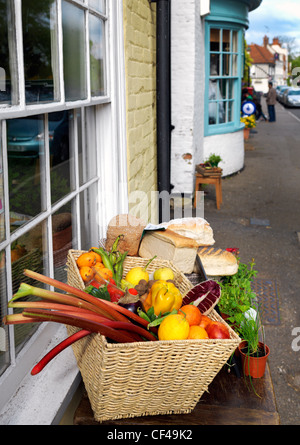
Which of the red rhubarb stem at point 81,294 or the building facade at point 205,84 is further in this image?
the building facade at point 205,84

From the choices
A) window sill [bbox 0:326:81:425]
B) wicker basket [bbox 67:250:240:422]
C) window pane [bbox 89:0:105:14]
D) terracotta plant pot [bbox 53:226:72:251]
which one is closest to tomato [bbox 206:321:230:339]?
wicker basket [bbox 67:250:240:422]

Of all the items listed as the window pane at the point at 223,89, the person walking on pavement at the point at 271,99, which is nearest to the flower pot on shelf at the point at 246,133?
the person walking on pavement at the point at 271,99

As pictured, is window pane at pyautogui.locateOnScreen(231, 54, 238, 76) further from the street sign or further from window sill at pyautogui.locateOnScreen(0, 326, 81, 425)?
window sill at pyautogui.locateOnScreen(0, 326, 81, 425)

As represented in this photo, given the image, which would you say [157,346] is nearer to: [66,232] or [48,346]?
[48,346]

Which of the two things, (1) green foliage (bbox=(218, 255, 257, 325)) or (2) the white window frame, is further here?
(1) green foliage (bbox=(218, 255, 257, 325))

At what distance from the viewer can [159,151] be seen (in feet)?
15.7

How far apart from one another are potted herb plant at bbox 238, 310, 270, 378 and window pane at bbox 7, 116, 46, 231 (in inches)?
43.0

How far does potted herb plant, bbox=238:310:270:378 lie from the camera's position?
2105mm

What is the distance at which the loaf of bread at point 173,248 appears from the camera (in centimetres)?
259

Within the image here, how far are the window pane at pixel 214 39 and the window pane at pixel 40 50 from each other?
7.54m

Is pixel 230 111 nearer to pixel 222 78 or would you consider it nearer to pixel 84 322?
pixel 222 78

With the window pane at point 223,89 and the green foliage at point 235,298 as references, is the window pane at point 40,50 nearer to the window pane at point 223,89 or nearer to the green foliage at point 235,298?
the green foliage at point 235,298

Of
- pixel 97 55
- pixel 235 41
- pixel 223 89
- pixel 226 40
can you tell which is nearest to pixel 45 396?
pixel 97 55

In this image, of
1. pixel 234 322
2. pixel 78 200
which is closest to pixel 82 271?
pixel 78 200
